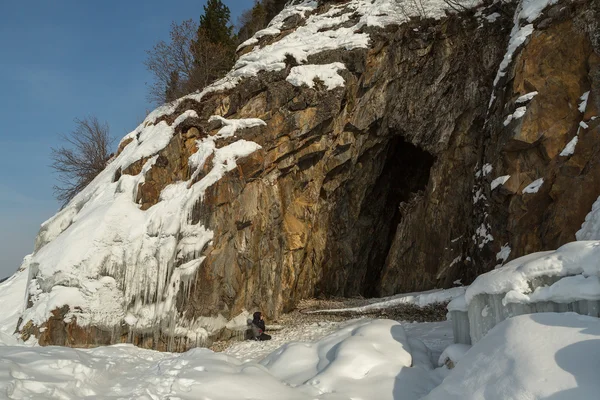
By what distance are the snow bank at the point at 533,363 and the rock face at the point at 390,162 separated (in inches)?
242

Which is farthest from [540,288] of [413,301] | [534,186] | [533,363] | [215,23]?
[215,23]

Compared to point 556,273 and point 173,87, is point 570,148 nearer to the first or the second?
point 556,273

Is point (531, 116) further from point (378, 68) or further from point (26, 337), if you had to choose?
point (26, 337)

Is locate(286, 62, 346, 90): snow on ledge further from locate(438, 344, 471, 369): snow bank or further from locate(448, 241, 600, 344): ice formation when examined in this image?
locate(438, 344, 471, 369): snow bank

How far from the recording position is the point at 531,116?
10922 millimetres

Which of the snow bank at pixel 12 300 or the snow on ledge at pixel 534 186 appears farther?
the snow bank at pixel 12 300

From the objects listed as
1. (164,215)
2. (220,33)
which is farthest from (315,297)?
(220,33)

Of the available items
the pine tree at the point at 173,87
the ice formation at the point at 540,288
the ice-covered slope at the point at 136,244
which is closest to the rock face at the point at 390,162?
the ice-covered slope at the point at 136,244

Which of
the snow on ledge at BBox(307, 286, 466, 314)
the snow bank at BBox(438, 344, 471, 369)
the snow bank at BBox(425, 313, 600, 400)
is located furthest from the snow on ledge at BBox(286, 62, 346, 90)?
the snow bank at BBox(425, 313, 600, 400)

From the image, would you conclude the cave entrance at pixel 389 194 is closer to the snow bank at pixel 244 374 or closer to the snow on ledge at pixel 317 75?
the snow on ledge at pixel 317 75

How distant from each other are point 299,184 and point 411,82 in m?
6.13

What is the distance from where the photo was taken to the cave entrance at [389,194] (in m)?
18.7

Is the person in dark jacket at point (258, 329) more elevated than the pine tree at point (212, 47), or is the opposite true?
the pine tree at point (212, 47)

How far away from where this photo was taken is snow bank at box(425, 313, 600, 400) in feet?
11.8
